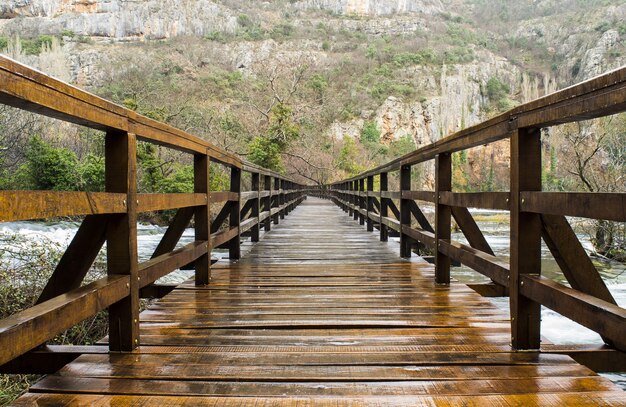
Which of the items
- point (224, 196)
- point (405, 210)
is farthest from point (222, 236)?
point (405, 210)

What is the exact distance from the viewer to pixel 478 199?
2711 mm

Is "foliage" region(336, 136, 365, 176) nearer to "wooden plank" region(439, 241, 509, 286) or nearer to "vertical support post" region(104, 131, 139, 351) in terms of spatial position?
"wooden plank" region(439, 241, 509, 286)

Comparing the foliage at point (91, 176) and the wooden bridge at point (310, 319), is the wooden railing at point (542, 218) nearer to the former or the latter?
the wooden bridge at point (310, 319)

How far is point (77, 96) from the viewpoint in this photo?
1.70 meters

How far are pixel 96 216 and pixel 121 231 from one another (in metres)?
0.12

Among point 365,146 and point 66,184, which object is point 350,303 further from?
point 365,146

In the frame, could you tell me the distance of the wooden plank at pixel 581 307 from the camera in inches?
59.6

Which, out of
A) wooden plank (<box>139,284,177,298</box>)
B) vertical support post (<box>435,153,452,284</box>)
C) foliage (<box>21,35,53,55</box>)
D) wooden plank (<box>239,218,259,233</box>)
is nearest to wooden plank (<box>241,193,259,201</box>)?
wooden plank (<box>239,218,259,233</box>)

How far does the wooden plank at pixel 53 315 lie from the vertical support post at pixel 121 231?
0.08 metres

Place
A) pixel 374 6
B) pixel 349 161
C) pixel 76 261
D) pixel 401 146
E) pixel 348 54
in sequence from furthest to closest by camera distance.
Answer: pixel 374 6, pixel 348 54, pixel 401 146, pixel 349 161, pixel 76 261

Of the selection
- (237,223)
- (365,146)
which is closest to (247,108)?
(365,146)

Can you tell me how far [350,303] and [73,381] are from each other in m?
1.73

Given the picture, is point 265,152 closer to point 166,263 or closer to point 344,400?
point 166,263

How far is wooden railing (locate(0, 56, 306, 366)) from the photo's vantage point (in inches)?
54.6
